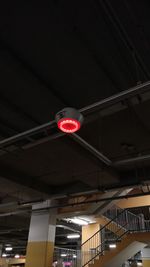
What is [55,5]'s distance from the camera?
2949 mm

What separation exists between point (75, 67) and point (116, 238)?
9787 millimetres

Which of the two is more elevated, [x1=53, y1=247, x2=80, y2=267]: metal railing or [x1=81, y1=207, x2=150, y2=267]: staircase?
[x1=81, y1=207, x2=150, y2=267]: staircase

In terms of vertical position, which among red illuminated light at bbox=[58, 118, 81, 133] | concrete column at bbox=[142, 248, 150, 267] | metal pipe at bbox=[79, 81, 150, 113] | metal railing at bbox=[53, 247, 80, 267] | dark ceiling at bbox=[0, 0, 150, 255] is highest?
dark ceiling at bbox=[0, 0, 150, 255]

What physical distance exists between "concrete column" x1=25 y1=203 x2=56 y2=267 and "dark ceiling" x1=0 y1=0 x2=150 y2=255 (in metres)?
4.75

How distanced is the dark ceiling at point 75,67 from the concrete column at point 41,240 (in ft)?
15.6

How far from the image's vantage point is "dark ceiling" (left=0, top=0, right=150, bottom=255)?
300cm

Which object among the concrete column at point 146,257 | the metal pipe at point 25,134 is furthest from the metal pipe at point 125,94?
the concrete column at point 146,257

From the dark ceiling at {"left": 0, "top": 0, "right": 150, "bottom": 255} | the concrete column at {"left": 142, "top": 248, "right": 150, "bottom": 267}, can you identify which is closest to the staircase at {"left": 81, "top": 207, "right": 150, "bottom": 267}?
the concrete column at {"left": 142, "top": 248, "right": 150, "bottom": 267}

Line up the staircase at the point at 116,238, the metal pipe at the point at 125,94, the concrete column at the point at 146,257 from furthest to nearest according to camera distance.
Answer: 1. the concrete column at the point at 146,257
2. the staircase at the point at 116,238
3. the metal pipe at the point at 125,94

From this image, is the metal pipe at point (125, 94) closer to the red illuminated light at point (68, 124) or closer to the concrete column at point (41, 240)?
the red illuminated light at point (68, 124)

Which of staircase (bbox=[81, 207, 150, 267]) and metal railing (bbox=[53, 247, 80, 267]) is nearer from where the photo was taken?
staircase (bbox=[81, 207, 150, 267])

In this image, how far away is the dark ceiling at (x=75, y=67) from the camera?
3004 millimetres

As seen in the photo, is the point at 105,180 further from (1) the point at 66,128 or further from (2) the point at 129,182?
(1) the point at 66,128

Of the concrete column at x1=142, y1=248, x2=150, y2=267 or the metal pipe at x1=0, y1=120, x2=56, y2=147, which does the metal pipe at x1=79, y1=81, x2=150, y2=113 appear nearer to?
the metal pipe at x1=0, y1=120, x2=56, y2=147
